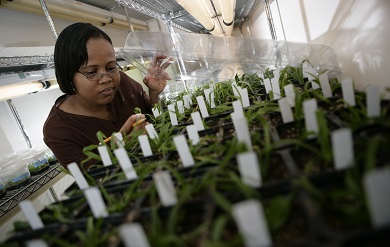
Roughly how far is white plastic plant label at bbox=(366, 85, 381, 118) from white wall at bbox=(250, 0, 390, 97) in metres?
0.28

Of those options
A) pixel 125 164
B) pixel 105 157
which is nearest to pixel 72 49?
pixel 105 157

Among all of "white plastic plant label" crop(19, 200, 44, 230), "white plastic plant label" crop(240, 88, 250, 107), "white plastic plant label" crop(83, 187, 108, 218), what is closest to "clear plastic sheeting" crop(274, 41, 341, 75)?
"white plastic plant label" crop(240, 88, 250, 107)

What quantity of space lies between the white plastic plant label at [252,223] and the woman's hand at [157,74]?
142cm

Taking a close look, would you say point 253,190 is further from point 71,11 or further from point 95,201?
point 71,11

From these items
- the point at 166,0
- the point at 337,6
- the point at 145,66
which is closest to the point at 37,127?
the point at 145,66

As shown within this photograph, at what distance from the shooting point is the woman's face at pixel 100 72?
104 cm

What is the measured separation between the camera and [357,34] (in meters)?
0.80

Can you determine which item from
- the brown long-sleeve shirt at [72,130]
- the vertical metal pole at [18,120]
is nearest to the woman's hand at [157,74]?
the brown long-sleeve shirt at [72,130]

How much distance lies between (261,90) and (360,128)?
0.77 metres

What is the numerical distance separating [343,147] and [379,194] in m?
0.12

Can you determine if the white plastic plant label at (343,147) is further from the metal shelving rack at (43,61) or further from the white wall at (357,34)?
the metal shelving rack at (43,61)

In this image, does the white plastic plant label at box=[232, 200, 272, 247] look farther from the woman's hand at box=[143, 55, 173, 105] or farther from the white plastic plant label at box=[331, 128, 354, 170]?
the woman's hand at box=[143, 55, 173, 105]

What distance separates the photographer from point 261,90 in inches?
48.1

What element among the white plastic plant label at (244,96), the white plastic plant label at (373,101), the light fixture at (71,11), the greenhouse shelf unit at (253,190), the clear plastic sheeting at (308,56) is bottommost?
the greenhouse shelf unit at (253,190)
